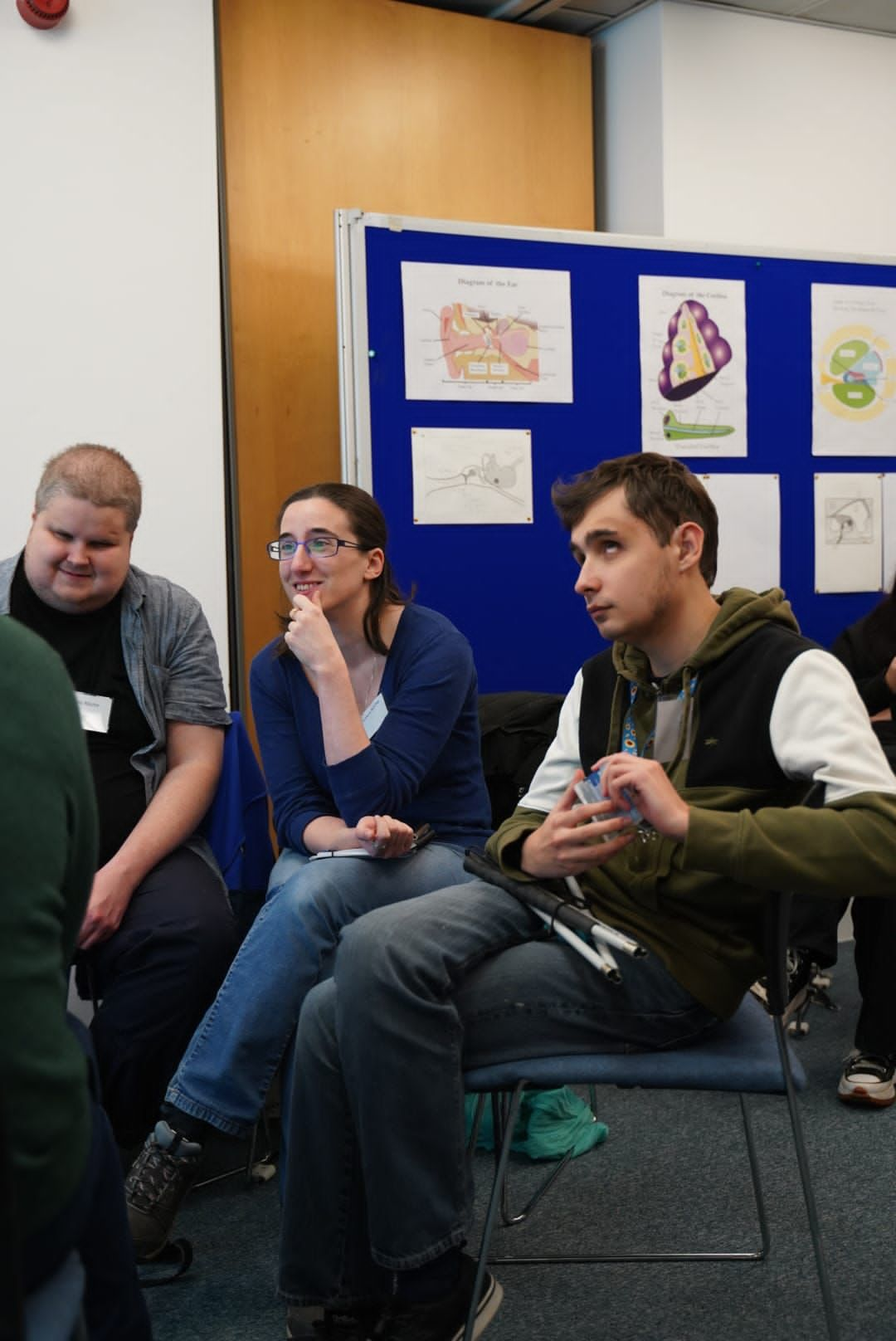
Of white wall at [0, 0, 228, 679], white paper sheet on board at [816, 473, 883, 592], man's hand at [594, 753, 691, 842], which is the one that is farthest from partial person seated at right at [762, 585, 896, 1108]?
white wall at [0, 0, 228, 679]

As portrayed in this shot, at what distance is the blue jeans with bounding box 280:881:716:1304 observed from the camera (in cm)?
161

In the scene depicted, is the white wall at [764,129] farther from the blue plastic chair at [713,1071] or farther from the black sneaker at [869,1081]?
the blue plastic chair at [713,1071]

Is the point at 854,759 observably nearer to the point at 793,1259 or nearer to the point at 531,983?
the point at 531,983

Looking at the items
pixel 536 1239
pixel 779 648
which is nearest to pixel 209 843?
pixel 536 1239

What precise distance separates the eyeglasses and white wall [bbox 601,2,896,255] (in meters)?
2.30

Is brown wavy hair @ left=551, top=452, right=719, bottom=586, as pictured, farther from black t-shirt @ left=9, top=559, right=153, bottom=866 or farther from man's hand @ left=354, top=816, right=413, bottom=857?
black t-shirt @ left=9, top=559, right=153, bottom=866

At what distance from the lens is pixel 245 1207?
7.78ft

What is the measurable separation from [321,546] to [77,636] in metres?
0.52

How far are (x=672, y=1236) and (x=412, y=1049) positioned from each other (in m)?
0.83

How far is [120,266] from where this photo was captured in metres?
3.49

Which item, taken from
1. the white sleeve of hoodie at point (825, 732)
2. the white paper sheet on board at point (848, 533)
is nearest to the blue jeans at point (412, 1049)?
the white sleeve of hoodie at point (825, 732)

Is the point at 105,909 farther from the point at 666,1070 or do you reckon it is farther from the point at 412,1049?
the point at 666,1070

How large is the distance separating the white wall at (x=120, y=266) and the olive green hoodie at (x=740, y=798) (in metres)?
2.00

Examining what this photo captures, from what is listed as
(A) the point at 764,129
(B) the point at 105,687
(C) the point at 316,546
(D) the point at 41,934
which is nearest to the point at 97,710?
(B) the point at 105,687
